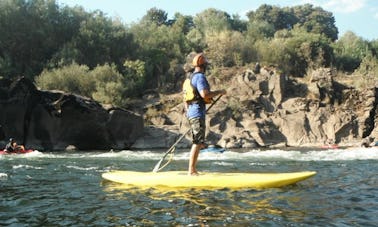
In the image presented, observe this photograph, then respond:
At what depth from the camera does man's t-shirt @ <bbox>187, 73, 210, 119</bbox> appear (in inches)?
340

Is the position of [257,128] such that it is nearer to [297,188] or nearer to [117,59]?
[117,59]

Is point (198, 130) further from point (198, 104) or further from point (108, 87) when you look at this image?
point (108, 87)

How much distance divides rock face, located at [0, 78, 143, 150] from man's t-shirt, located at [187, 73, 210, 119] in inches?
761

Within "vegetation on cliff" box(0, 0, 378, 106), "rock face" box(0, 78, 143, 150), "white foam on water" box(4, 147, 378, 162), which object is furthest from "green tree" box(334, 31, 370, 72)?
"white foam on water" box(4, 147, 378, 162)

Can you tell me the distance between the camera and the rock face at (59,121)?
1030 inches

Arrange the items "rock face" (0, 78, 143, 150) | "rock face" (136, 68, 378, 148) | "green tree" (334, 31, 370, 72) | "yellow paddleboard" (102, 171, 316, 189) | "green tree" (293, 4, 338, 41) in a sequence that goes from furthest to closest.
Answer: "green tree" (293, 4, 338, 41), "green tree" (334, 31, 370, 72), "rock face" (136, 68, 378, 148), "rock face" (0, 78, 143, 150), "yellow paddleboard" (102, 171, 316, 189)

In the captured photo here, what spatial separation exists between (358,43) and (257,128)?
34.8 meters

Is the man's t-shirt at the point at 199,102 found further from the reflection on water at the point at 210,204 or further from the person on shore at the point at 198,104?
the reflection on water at the point at 210,204

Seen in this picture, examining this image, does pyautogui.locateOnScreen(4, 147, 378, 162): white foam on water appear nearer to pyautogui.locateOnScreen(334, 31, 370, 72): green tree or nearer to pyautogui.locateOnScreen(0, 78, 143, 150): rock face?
pyautogui.locateOnScreen(0, 78, 143, 150): rock face

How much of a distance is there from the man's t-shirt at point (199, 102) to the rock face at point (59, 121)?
63.5 ft

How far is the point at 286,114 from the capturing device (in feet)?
105

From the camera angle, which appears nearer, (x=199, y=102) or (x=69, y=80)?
(x=199, y=102)

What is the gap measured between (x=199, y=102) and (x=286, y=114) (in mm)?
24194

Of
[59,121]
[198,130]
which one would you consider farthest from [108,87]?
[198,130]
